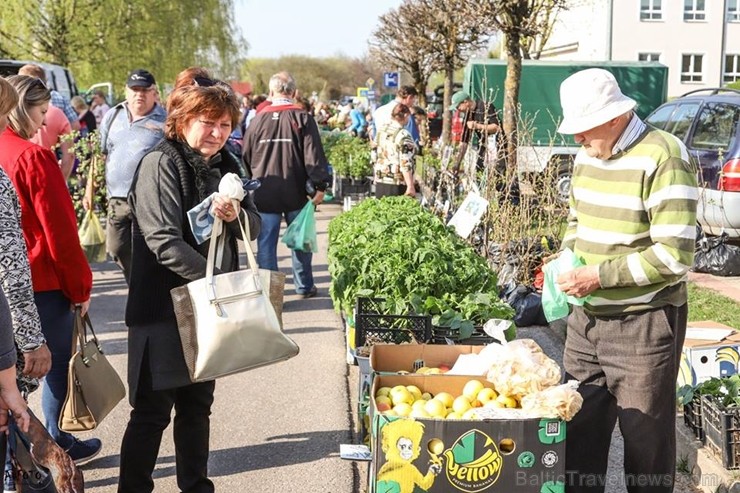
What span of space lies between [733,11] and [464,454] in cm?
5808

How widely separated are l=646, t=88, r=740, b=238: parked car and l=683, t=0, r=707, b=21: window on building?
45.2 m

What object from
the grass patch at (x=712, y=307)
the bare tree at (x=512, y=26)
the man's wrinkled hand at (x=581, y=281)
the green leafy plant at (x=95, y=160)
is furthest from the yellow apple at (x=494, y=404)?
the bare tree at (x=512, y=26)

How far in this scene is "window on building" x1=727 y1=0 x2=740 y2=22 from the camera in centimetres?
5432

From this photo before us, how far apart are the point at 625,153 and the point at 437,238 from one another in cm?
295

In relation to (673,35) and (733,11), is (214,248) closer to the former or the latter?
(673,35)

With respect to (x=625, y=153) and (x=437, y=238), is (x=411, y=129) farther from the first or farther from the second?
(x=625, y=153)

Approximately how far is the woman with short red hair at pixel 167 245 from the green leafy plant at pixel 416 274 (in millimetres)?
1755

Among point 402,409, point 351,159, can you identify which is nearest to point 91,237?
point 402,409

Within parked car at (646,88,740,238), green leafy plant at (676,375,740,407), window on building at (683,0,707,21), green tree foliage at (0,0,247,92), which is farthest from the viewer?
window on building at (683,0,707,21)

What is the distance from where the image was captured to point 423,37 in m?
25.7

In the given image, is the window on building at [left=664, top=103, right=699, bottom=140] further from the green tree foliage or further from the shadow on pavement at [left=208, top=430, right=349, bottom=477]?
the green tree foliage

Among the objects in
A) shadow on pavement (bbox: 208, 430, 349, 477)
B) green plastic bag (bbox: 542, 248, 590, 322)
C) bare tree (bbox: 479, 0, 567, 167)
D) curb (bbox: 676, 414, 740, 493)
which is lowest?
shadow on pavement (bbox: 208, 430, 349, 477)

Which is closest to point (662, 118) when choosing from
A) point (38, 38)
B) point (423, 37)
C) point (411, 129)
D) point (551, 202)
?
point (411, 129)

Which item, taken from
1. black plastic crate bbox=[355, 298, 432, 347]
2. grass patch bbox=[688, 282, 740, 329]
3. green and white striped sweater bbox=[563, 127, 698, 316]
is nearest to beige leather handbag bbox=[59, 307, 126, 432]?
black plastic crate bbox=[355, 298, 432, 347]
